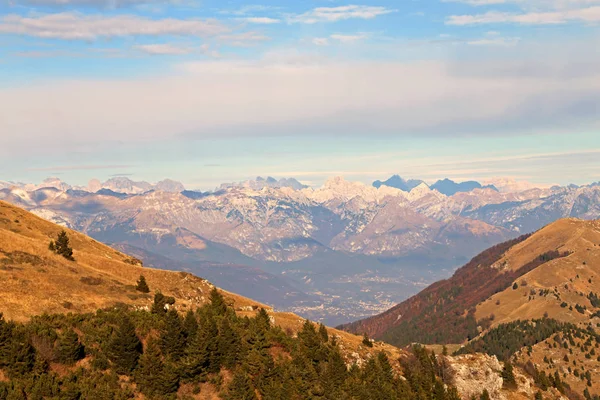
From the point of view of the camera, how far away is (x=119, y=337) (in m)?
71.9

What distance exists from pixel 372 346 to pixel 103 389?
66.7 metres

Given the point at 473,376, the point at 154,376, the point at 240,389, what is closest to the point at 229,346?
the point at 240,389

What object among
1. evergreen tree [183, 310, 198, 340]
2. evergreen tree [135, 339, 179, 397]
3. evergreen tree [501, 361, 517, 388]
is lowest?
evergreen tree [501, 361, 517, 388]

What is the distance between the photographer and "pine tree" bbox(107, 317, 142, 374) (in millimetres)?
71250

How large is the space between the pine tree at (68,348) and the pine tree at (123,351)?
13.7 ft

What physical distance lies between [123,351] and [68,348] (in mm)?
6871

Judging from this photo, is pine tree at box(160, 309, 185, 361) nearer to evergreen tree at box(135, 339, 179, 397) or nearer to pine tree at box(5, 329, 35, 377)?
evergreen tree at box(135, 339, 179, 397)

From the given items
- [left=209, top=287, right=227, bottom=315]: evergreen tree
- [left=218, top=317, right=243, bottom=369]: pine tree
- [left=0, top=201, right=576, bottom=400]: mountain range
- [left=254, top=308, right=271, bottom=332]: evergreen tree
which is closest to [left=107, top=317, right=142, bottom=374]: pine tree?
[left=0, top=201, right=576, bottom=400]: mountain range

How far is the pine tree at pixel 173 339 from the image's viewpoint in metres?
76.6

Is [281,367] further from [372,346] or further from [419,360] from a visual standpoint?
[419,360]

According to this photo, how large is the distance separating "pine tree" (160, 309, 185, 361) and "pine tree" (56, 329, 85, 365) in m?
12.0

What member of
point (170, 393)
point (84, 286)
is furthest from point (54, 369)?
point (84, 286)

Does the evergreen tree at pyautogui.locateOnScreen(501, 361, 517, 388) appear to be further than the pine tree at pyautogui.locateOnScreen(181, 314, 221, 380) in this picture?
Yes

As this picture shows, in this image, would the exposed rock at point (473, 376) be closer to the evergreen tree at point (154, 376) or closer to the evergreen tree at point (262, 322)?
the evergreen tree at point (262, 322)
